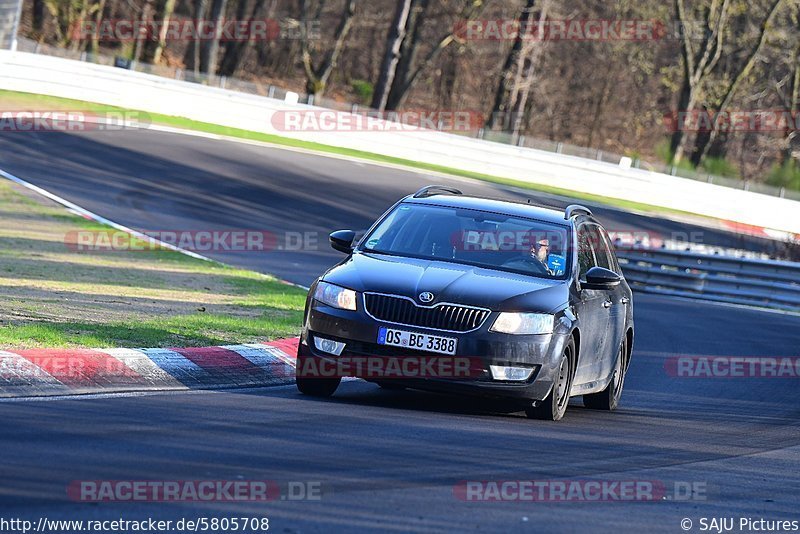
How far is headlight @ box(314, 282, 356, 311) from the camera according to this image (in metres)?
9.36

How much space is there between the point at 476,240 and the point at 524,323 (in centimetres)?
120

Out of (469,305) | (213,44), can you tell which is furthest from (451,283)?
(213,44)

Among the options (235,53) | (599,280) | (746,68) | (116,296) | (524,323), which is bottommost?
(116,296)

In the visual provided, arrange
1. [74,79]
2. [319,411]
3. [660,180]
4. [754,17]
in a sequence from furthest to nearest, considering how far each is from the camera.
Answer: [754,17] < [660,180] < [74,79] < [319,411]

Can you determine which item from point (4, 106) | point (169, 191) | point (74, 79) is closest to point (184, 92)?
point (74, 79)

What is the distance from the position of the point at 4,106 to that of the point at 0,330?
2431cm

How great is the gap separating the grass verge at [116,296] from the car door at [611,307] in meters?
3.02

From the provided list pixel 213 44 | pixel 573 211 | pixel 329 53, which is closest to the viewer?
pixel 573 211

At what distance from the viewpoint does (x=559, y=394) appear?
32.1 ft

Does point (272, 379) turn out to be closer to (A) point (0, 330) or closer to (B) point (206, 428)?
(A) point (0, 330)

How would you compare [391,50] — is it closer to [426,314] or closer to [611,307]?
[611,307]

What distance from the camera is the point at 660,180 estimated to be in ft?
130

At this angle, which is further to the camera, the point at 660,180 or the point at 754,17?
the point at 754,17

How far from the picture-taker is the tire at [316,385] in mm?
9656
